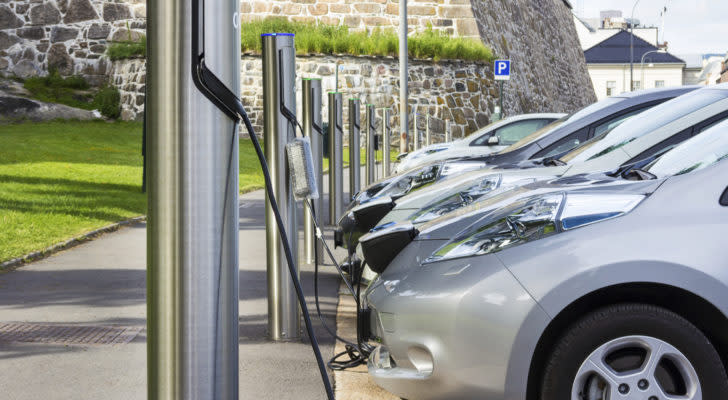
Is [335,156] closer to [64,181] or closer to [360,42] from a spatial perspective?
[64,181]

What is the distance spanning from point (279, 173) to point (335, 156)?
5.84 m

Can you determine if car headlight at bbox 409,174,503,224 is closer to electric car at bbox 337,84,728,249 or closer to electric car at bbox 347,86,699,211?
electric car at bbox 337,84,728,249

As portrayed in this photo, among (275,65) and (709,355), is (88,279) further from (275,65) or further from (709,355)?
(709,355)

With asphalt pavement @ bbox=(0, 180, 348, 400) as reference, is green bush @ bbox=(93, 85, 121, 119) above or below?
above

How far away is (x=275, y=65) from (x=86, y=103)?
2593 centimetres

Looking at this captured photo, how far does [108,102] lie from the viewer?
1142 inches

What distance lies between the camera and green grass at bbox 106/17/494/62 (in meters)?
29.4

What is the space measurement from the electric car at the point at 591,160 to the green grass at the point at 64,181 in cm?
362

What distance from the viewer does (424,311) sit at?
132 inches

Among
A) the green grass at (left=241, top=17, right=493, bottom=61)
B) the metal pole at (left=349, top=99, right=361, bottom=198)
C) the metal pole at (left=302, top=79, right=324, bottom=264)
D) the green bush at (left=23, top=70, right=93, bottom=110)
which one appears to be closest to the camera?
the metal pole at (left=302, top=79, right=324, bottom=264)

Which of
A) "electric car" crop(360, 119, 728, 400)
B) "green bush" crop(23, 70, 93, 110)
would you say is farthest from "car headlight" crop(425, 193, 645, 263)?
"green bush" crop(23, 70, 93, 110)

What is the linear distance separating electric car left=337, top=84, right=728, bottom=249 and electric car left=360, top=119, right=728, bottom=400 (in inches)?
64.3

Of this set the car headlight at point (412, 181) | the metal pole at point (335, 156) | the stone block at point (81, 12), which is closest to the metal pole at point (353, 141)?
the metal pole at point (335, 156)

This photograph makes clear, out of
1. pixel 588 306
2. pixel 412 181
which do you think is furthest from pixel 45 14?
pixel 588 306
